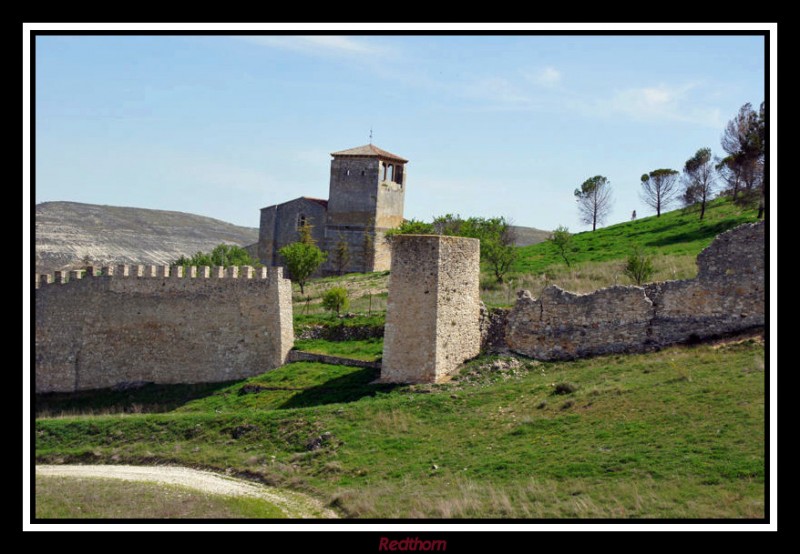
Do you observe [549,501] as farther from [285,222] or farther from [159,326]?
[285,222]

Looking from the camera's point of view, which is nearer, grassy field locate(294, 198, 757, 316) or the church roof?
grassy field locate(294, 198, 757, 316)

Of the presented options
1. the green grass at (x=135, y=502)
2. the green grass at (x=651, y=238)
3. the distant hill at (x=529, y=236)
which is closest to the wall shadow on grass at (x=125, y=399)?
the green grass at (x=135, y=502)

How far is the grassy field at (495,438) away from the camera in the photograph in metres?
14.8

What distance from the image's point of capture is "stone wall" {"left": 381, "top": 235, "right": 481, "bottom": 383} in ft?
76.3

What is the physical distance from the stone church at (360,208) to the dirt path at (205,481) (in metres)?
34.3

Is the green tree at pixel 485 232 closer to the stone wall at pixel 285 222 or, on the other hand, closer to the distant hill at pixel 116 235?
the stone wall at pixel 285 222

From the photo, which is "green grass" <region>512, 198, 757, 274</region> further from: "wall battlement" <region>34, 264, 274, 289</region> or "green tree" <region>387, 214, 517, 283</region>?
"wall battlement" <region>34, 264, 274, 289</region>

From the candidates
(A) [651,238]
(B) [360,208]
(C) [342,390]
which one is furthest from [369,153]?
(C) [342,390]

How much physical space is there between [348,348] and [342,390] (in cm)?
463

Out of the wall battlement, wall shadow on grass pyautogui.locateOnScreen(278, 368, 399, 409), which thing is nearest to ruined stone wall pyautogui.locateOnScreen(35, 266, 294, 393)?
the wall battlement

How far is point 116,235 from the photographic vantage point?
5969 cm

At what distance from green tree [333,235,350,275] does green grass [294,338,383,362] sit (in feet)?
82.7
